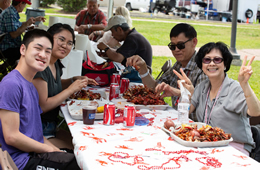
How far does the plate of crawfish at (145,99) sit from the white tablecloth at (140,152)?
1.95 feet

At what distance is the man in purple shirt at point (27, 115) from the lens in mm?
1985

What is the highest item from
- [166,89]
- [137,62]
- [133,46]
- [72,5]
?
[72,5]

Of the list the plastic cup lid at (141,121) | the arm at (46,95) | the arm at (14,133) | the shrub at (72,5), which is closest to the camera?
the arm at (14,133)

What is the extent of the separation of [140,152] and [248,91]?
992 mm

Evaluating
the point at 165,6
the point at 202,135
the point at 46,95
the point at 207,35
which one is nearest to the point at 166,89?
the point at 202,135

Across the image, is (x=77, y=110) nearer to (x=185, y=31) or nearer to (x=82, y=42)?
(x=185, y=31)

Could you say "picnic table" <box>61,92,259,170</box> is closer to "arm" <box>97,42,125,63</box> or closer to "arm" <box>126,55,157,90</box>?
"arm" <box>126,55,157,90</box>

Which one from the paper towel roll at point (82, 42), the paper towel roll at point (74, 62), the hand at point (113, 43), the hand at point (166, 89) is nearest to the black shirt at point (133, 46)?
the paper towel roll at point (82, 42)

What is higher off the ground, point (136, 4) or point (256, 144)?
point (136, 4)

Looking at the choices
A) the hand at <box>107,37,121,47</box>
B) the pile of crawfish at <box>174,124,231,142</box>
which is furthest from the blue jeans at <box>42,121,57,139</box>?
the hand at <box>107,37,121,47</box>

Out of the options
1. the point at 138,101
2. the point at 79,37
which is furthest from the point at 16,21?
the point at 138,101

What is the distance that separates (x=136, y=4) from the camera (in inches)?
1148

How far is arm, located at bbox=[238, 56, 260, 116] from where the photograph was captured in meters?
2.17

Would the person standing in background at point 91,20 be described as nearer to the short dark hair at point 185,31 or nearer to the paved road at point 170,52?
the short dark hair at point 185,31
